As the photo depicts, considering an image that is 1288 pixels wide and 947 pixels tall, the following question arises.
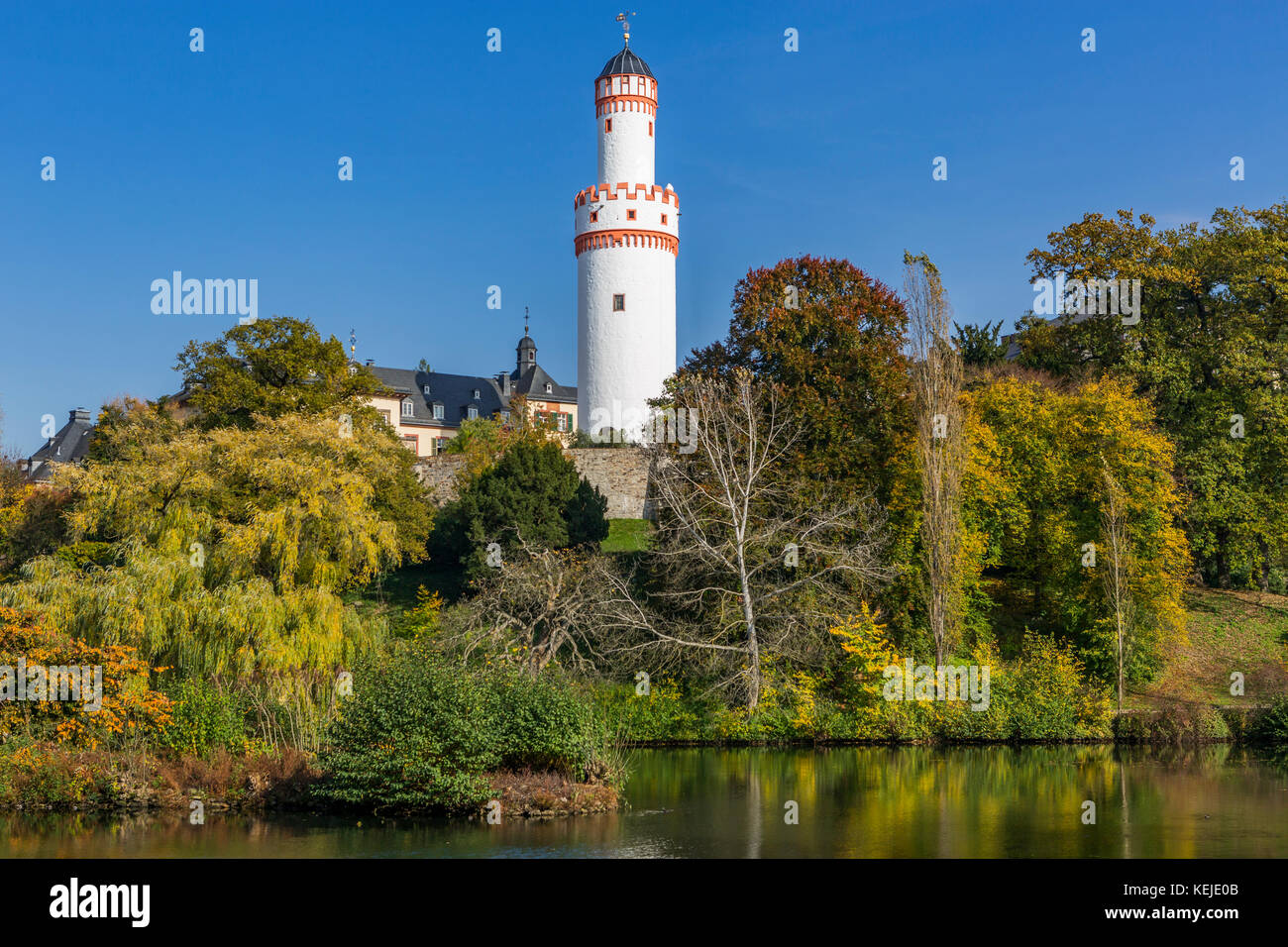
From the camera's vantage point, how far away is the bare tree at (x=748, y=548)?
30969 mm

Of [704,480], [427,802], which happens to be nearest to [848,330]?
[704,480]

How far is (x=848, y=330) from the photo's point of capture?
116 ft

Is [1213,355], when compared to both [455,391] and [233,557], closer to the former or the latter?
[233,557]

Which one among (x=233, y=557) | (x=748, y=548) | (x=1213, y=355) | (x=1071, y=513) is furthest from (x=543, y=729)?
(x=1213, y=355)

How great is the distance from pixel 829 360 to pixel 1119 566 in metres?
9.07

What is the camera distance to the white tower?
51531 mm

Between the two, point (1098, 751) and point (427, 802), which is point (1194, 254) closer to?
point (1098, 751)

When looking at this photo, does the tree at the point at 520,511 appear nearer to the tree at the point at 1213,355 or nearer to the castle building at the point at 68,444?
the tree at the point at 1213,355

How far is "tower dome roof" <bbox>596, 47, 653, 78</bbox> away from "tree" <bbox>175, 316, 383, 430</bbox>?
18.7 metres

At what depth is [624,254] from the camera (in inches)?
2035

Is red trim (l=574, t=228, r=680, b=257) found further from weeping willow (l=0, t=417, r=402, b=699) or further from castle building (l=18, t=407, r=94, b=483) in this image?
castle building (l=18, t=407, r=94, b=483)
